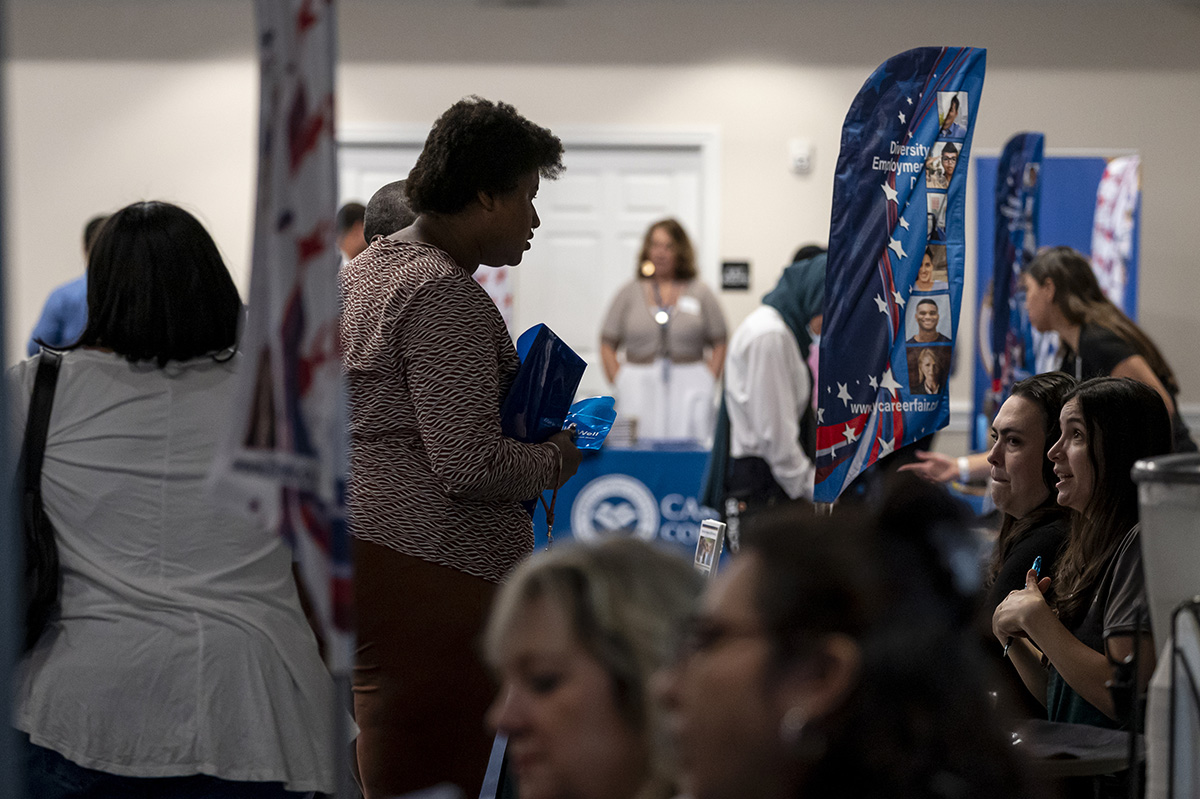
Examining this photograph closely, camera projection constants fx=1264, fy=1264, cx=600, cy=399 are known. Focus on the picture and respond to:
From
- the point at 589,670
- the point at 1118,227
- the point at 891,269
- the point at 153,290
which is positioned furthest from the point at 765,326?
the point at 1118,227

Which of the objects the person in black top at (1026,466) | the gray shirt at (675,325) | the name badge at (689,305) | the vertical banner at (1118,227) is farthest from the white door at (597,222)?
the person in black top at (1026,466)

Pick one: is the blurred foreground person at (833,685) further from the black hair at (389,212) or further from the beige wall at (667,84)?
the beige wall at (667,84)

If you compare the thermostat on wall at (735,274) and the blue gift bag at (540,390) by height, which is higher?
the thermostat on wall at (735,274)

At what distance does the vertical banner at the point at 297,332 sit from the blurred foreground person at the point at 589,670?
8.1 inches

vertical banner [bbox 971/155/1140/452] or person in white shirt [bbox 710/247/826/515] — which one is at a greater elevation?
vertical banner [bbox 971/155/1140/452]

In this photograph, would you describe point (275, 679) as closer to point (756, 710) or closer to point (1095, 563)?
point (756, 710)

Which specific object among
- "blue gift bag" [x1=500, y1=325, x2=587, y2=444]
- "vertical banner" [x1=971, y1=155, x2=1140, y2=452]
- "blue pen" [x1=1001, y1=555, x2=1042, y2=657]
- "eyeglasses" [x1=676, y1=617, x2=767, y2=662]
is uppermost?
"vertical banner" [x1=971, y1=155, x2=1140, y2=452]

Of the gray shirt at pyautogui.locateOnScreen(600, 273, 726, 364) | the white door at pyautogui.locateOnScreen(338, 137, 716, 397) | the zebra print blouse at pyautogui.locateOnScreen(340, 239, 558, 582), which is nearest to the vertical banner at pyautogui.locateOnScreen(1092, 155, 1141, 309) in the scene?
the gray shirt at pyautogui.locateOnScreen(600, 273, 726, 364)

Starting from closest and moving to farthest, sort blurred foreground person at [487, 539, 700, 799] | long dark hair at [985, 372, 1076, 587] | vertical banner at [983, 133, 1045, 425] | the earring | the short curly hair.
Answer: the earring
blurred foreground person at [487, 539, 700, 799]
the short curly hair
long dark hair at [985, 372, 1076, 587]
vertical banner at [983, 133, 1045, 425]

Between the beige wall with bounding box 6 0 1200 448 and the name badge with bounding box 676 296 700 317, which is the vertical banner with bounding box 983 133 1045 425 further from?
the beige wall with bounding box 6 0 1200 448

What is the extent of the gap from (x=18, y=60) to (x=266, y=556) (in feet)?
25.5

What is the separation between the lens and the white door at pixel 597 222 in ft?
27.2

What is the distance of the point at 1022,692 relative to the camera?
221 cm

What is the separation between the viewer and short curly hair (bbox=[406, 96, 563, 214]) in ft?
6.59
